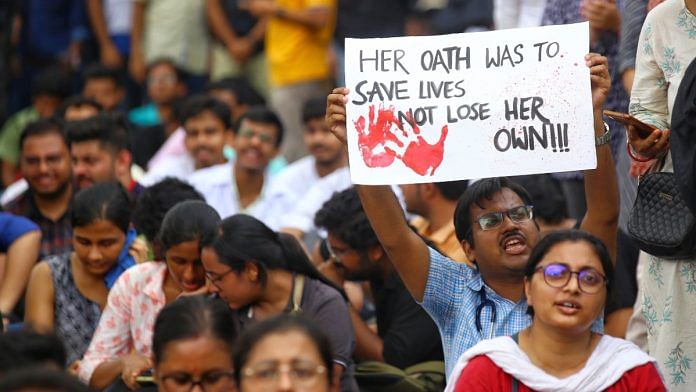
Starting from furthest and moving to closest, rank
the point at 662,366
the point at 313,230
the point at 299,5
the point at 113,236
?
1. the point at 299,5
2. the point at 313,230
3. the point at 113,236
4. the point at 662,366

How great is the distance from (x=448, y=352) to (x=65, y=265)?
2386 millimetres

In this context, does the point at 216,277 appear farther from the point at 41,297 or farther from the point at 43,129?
the point at 43,129

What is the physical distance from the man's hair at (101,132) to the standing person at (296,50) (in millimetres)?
2360

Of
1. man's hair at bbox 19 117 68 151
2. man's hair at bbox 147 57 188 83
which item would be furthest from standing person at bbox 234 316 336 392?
man's hair at bbox 147 57 188 83

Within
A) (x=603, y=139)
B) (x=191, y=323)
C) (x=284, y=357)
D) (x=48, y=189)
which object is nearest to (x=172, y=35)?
(x=48, y=189)

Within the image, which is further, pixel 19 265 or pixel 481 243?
pixel 19 265

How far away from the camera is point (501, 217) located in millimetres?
5676

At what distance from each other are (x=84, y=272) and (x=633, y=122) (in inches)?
120

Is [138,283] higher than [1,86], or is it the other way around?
[1,86]

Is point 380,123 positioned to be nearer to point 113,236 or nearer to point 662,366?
point 662,366

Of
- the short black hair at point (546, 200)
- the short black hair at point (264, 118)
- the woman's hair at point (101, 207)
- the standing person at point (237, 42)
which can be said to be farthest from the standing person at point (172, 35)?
the short black hair at point (546, 200)

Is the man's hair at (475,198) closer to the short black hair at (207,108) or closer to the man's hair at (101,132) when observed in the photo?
the man's hair at (101,132)

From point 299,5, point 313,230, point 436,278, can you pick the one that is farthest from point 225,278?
point 299,5

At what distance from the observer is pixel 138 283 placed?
663 centimetres
